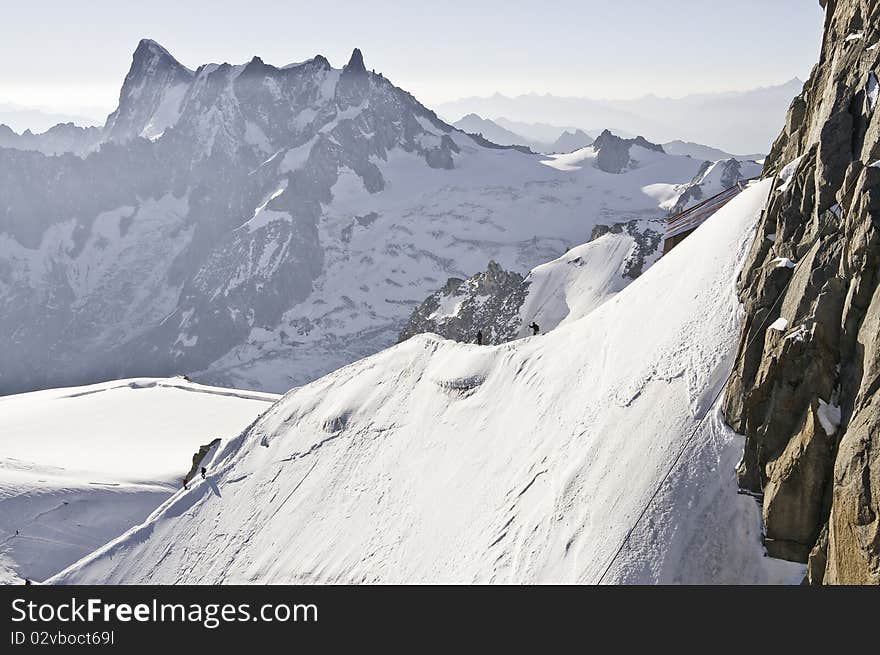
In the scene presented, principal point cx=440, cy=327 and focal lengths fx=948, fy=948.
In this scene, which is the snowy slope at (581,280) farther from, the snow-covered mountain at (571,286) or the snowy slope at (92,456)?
the snowy slope at (92,456)

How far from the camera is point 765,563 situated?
88.9ft

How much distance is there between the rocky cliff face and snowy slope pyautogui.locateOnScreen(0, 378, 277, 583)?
2003 inches

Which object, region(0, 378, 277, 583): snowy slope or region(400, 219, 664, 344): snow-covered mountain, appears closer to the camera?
region(0, 378, 277, 583): snowy slope

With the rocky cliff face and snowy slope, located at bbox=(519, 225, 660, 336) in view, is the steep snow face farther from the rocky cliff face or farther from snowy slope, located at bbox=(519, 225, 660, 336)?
snowy slope, located at bbox=(519, 225, 660, 336)

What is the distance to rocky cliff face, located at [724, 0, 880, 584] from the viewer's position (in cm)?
2288

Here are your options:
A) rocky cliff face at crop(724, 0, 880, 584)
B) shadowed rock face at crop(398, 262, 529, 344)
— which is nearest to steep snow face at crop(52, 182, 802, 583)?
rocky cliff face at crop(724, 0, 880, 584)

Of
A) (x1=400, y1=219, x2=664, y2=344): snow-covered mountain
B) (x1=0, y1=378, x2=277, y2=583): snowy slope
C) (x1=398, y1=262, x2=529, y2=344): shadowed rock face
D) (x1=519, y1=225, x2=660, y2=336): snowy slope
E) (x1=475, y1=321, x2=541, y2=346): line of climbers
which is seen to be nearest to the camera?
(x1=475, y1=321, x2=541, y2=346): line of climbers

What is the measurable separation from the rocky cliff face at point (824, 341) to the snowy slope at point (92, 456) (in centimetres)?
5088

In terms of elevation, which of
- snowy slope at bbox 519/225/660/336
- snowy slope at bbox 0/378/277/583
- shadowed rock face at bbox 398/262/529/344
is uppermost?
snowy slope at bbox 519/225/660/336

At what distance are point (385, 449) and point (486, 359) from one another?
707 centimetres

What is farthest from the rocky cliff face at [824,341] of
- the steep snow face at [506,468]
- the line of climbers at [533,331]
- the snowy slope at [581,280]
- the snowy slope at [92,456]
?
the snowy slope at [581,280]

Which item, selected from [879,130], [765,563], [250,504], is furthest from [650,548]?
[250,504]

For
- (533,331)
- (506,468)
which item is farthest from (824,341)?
(533,331)
